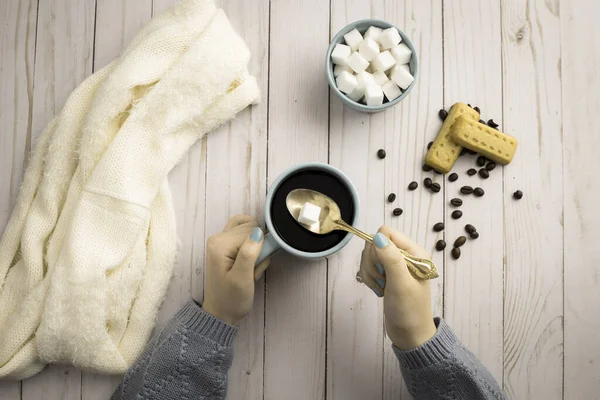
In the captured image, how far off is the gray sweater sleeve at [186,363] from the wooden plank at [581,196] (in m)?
0.78

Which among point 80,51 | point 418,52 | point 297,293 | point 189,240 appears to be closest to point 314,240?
point 297,293

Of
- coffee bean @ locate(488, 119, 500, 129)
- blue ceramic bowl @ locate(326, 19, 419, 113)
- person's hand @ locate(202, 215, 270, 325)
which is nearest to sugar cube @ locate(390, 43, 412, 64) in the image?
blue ceramic bowl @ locate(326, 19, 419, 113)

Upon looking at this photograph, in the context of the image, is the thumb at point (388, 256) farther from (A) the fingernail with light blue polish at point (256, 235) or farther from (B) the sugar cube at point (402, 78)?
(B) the sugar cube at point (402, 78)

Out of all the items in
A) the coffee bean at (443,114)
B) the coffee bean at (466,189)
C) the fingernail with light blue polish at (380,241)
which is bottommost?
the fingernail with light blue polish at (380,241)

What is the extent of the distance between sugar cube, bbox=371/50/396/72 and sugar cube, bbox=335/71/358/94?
0.19ft

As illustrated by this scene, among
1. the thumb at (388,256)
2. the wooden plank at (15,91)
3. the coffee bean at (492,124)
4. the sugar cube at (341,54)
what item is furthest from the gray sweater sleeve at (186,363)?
the coffee bean at (492,124)

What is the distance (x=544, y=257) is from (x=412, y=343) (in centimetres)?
41

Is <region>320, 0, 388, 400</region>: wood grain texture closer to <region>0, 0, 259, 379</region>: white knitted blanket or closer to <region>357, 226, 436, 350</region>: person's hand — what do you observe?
<region>357, 226, 436, 350</region>: person's hand

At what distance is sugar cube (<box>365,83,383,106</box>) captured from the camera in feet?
3.43

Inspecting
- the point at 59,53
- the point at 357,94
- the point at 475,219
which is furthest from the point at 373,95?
the point at 59,53

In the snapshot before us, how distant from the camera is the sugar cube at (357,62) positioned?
1.06 meters

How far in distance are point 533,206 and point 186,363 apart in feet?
2.77

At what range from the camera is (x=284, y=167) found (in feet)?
3.78

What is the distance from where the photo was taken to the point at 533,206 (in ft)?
3.83
